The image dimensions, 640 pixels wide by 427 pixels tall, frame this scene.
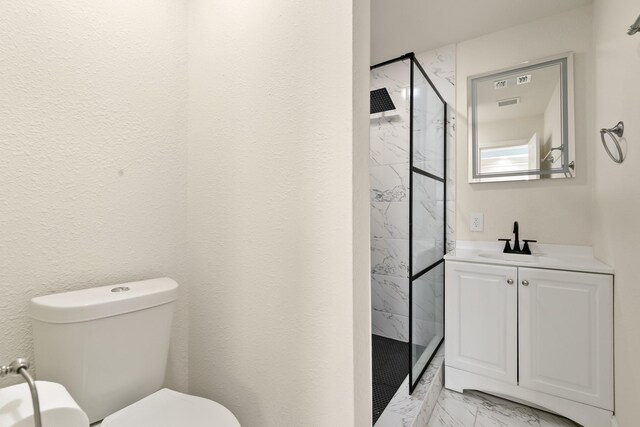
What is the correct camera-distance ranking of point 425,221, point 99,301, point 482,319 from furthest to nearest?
point 425,221, point 482,319, point 99,301

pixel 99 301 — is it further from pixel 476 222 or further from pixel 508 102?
pixel 508 102

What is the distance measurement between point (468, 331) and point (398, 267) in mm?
727

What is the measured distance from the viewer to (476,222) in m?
2.18

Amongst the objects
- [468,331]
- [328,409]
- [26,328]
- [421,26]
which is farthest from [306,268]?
[421,26]

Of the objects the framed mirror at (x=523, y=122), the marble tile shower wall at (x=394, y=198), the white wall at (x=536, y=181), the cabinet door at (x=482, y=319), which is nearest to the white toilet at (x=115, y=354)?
the cabinet door at (x=482, y=319)

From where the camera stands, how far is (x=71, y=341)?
837 mm

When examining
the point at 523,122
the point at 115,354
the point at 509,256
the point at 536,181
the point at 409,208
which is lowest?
the point at 115,354

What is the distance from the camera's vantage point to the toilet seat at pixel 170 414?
0.87 metres

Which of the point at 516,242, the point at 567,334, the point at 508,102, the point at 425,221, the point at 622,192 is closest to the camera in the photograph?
the point at 622,192

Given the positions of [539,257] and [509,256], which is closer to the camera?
[539,257]

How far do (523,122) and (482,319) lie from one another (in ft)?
4.57

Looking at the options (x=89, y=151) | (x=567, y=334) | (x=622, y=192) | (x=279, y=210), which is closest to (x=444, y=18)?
(x=622, y=192)

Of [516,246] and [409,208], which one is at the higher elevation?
[409,208]

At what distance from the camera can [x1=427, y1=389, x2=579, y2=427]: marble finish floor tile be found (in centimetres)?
159
